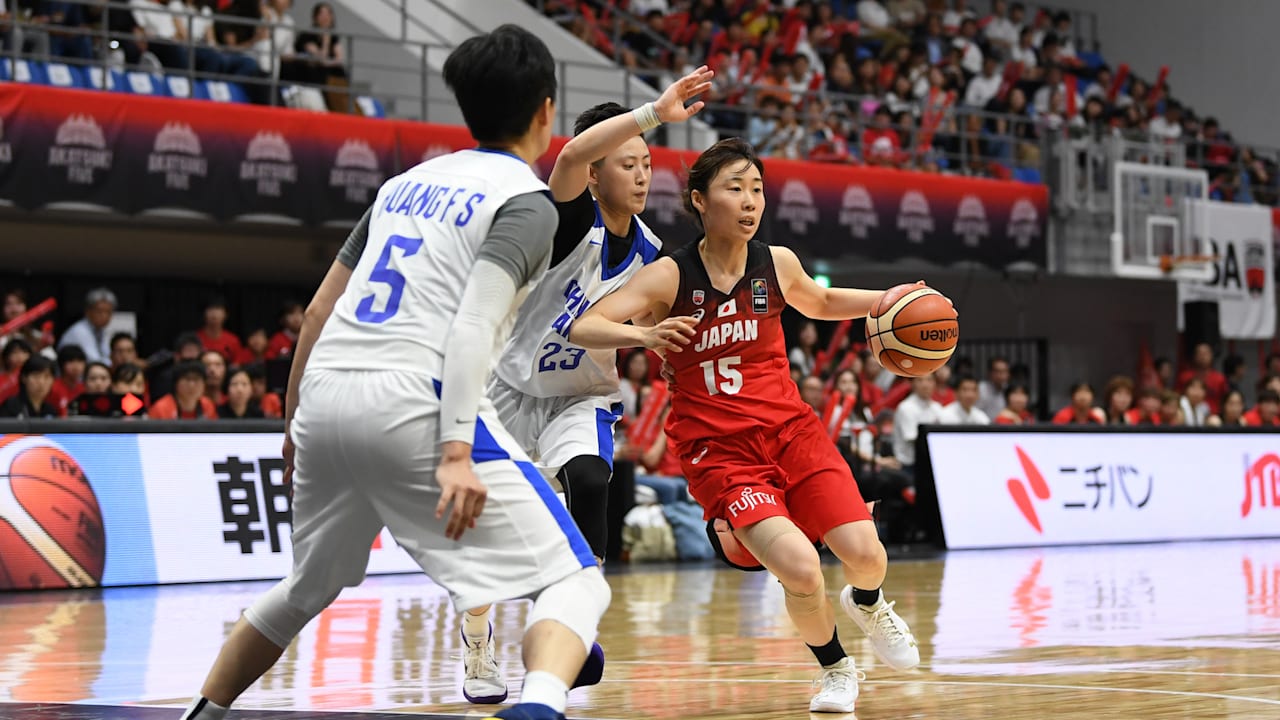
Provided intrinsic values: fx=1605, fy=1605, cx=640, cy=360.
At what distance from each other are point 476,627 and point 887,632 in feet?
4.50

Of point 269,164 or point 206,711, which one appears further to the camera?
point 269,164

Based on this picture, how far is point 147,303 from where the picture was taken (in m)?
17.8

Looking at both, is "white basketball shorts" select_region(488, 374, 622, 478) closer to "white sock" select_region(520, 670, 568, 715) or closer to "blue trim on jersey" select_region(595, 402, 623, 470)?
"blue trim on jersey" select_region(595, 402, 623, 470)

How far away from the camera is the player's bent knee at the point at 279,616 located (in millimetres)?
3758

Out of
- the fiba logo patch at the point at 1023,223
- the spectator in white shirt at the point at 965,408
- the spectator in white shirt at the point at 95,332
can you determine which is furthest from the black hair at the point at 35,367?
the fiba logo patch at the point at 1023,223

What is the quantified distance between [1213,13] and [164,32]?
18242mm

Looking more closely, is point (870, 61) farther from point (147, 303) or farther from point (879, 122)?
point (147, 303)

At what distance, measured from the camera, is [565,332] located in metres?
5.39

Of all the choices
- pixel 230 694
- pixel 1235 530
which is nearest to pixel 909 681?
pixel 230 694

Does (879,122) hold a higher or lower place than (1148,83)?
lower

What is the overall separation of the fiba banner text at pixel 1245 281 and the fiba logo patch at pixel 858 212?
581 cm

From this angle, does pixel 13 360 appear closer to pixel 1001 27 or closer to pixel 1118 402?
pixel 1118 402

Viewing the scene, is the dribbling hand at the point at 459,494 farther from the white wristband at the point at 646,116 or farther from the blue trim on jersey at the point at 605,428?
the blue trim on jersey at the point at 605,428

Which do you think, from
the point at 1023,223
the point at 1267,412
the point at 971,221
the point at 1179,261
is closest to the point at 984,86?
the point at 1179,261
